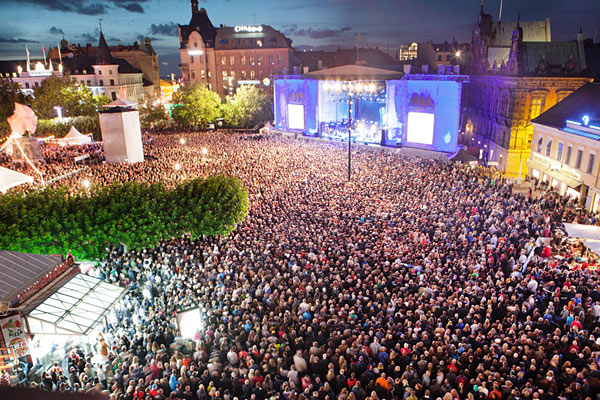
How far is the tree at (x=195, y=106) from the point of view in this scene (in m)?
59.8

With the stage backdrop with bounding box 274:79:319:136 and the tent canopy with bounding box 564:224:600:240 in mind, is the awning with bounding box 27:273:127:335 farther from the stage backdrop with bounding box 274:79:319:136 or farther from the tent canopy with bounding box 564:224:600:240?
the stage backdrop with bounding box 274:79:319:136

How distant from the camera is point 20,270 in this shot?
1288 centimetres

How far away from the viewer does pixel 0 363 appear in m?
11.9

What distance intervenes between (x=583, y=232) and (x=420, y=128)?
88.1 feet

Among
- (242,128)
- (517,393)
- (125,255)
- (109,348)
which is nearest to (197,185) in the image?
(125,255)

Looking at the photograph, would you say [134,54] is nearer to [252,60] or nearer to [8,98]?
[252,60]

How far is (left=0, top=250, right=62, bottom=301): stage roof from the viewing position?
12.1 metres

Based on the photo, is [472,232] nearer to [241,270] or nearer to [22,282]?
[241,270]

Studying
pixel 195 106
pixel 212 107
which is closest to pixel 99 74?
pixel 195 106

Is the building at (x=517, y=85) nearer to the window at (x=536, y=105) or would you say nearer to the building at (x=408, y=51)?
the window at (x=536, y=105)

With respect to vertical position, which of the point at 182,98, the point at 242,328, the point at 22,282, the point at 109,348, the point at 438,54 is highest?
the point at 438,54

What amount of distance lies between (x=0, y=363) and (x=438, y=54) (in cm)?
10095

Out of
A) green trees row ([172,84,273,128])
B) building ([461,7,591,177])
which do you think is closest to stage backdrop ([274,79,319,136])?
green trees row ([172,84,273,128])

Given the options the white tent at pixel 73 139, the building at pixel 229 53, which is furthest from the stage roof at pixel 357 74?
the white tent at pixel 73 139
